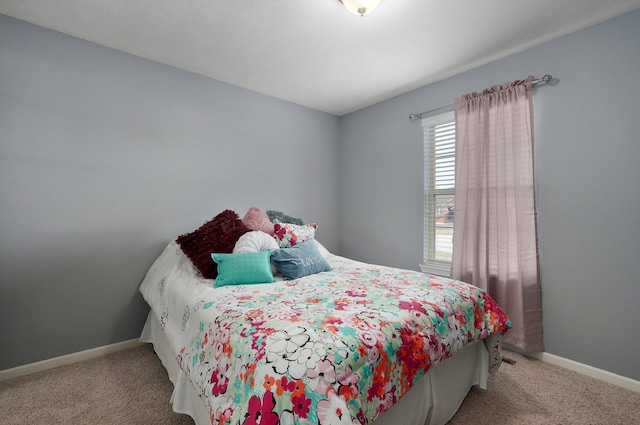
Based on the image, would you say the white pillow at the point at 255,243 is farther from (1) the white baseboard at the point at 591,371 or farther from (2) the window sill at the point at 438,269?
(1) the white baseboard at the point at 591,371

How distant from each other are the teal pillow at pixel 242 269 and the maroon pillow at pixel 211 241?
0.43 ft

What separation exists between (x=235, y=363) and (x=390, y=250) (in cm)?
250

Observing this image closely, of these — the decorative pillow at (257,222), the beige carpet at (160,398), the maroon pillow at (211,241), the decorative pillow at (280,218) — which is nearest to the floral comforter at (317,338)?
the maroon pillow at (211,241)

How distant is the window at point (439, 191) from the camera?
2.88 metres

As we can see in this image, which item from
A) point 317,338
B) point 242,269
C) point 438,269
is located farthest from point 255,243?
point 438,269

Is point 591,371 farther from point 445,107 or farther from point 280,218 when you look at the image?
point 280,218

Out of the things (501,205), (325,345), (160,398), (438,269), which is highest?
(501,205)

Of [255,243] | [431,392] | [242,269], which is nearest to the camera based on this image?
[431,392]

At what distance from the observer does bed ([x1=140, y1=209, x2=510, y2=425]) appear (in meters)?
1.01

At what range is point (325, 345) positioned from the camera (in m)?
1.11

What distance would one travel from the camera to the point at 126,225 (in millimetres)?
2439

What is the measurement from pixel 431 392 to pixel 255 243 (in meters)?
1.49

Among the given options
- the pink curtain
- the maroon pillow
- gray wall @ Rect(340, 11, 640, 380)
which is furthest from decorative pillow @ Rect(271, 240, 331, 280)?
gray wall @ Rect(340, 11, 640, 380)

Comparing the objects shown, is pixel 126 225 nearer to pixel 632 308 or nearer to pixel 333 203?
pixel 333 203
